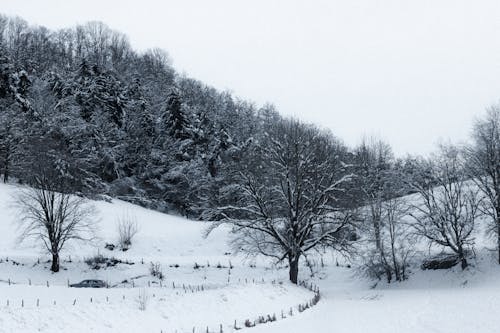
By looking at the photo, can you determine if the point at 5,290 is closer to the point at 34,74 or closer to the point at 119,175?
the point at 119,175

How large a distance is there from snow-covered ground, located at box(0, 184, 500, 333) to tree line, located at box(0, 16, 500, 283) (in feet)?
8.12

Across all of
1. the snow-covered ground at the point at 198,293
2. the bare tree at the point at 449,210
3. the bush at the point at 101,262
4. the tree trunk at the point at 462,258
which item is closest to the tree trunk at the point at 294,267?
the snow-covered ground at the point at 198,293

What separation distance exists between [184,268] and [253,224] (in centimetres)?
1006

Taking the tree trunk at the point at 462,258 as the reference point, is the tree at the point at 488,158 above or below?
above

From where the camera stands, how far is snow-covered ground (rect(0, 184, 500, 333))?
1515 cm

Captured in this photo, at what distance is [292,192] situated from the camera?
29.3m

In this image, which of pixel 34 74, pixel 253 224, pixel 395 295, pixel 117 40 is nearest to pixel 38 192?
pixel 253 224

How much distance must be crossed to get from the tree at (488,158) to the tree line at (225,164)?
11 cm

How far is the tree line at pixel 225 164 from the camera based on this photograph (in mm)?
29375

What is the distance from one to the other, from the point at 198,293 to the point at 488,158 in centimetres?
2388

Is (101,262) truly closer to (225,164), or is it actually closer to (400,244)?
(225,164)

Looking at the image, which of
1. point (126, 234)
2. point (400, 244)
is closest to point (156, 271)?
point (126, 234)

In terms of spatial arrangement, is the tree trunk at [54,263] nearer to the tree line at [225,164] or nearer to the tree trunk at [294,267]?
the tree line at [225,164]

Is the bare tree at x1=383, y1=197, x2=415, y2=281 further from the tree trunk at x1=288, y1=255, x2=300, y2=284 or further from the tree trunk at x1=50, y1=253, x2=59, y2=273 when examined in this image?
the tree trunk at x1=50, y1=253, x2=59, y2=273
